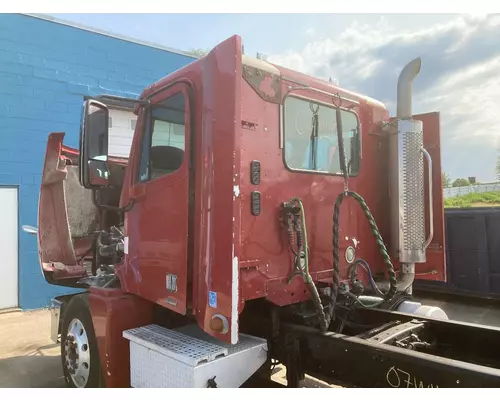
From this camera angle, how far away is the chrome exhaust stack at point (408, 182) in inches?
136

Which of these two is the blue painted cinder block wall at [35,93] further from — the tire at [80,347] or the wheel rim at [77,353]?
the wheel rim at [77,353]

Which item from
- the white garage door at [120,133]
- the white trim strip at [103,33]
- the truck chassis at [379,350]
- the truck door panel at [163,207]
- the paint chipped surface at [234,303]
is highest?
the white trim strip at [103,33]

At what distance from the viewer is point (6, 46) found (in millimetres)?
7801

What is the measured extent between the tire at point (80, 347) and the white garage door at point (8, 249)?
4.39 metres

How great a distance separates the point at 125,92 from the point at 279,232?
7.32 m

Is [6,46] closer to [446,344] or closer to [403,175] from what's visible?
[403,175]

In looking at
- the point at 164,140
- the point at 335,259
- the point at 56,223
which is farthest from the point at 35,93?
the point at 335,259

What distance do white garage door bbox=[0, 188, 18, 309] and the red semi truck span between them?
4610 millimetres

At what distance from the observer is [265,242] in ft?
9.54

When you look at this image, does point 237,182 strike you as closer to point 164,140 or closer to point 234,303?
point 234,303

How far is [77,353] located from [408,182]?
3.32 meters

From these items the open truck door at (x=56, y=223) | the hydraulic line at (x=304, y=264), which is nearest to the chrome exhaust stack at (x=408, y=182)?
the hydraulic line at (x=304, y=264)

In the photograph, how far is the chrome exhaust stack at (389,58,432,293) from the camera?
346 cm

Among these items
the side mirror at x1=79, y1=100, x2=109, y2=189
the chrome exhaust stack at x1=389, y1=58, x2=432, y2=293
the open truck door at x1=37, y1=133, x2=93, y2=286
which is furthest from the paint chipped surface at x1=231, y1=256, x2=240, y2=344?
the open truck door at x1=37, y1=133, x2=93, y2=286
